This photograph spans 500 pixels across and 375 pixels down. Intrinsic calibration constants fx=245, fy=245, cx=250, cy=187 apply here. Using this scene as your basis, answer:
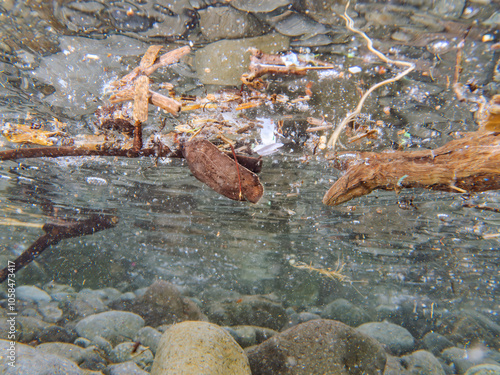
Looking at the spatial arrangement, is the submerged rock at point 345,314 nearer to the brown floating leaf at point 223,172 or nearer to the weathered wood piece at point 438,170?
the weathered wood piece at point 438,170

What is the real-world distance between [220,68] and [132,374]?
7.71 meters

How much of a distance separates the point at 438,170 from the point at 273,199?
876 cm

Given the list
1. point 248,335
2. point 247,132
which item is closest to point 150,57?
point 247,132

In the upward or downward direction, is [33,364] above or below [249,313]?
above

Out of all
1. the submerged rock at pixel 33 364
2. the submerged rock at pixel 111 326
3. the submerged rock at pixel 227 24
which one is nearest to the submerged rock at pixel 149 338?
the submerged rock at pixel 111 326

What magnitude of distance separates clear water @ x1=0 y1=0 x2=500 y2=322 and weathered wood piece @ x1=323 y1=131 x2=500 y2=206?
1.78 feet

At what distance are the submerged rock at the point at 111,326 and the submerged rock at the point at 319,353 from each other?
17.4ft

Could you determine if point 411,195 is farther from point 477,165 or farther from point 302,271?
point 302,271

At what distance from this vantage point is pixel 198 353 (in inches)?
181

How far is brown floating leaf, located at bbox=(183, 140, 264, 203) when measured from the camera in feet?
12.7

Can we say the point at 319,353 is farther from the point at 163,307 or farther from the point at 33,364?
the point at 163,307

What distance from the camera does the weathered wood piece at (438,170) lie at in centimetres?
325

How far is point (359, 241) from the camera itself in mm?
17844

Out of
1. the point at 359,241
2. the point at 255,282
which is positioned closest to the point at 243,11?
the point at 359,241
